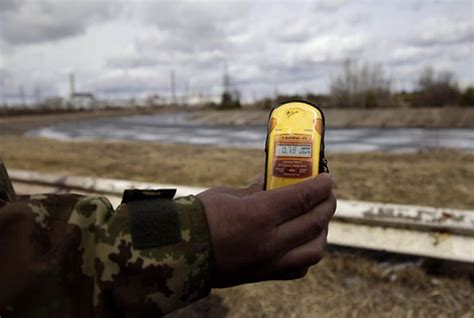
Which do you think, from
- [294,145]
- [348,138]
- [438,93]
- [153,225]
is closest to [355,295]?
[294,145]

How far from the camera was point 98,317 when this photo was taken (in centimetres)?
112

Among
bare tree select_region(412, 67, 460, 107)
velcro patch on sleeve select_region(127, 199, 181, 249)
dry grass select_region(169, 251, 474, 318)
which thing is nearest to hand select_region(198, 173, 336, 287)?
velcro patch on sleeve select_region(127, 199, 181, 249)

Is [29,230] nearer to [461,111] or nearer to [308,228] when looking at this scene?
[308,228]

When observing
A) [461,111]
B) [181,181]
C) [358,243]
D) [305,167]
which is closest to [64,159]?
[181,181]

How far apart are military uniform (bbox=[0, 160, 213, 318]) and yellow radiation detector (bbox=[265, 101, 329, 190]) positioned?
0.42 m

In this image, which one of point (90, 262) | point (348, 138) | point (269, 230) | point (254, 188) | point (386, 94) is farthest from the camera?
point (386, 94)

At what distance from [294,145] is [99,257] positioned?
833 mm

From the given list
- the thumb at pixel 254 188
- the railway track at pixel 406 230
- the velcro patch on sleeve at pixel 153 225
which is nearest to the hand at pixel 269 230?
the velcro patch on sleeve at pixel 153 225

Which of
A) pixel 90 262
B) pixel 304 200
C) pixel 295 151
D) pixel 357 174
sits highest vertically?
pixel 295 151

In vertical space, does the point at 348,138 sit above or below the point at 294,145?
below

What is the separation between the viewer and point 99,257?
1160mm

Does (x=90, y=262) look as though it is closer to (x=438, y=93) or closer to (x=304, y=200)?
(x=304, y=200)

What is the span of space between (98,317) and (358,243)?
2.68 metres

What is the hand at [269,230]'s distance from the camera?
1.24 meters
